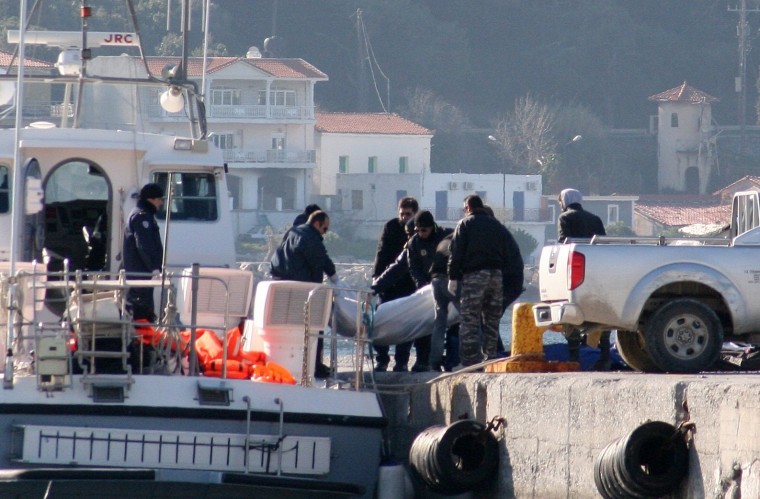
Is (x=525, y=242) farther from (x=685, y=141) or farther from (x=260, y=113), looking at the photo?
(x=685, y=141)

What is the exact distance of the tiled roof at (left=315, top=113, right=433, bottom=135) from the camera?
8775cm

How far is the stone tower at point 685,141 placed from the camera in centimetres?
9656

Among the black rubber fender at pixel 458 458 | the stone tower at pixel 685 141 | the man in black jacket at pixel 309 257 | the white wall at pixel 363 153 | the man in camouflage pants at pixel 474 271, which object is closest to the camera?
the black rubber fender at pixel 458 458

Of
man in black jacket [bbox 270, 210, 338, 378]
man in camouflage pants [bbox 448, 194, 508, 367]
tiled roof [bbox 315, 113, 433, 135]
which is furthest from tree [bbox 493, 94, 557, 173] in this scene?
man in camouflage pants [bbox 448, 194, 508, 367]

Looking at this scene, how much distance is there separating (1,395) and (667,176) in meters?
92.8

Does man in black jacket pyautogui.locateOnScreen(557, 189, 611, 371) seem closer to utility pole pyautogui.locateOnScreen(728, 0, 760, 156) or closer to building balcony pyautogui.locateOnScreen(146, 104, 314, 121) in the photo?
building balcony pyautogui.locateOnScreen(146, 104, 314, 121)

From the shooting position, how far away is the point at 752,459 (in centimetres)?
701

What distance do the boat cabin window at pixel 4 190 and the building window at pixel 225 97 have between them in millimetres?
71923

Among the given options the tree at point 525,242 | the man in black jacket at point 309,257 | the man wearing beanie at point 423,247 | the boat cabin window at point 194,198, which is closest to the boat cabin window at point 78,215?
the boat cabin window at point 194,198

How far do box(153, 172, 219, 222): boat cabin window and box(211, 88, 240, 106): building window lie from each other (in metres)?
71.6

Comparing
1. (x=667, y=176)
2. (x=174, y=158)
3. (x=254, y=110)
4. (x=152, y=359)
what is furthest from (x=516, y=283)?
(x=667, y=176)

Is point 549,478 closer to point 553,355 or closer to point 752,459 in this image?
point 752,459

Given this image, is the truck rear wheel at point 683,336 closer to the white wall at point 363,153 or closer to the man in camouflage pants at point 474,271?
the man in camouflage pants at point 474,271

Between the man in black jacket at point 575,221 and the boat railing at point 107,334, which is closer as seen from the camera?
the boat railing at point 107,334
